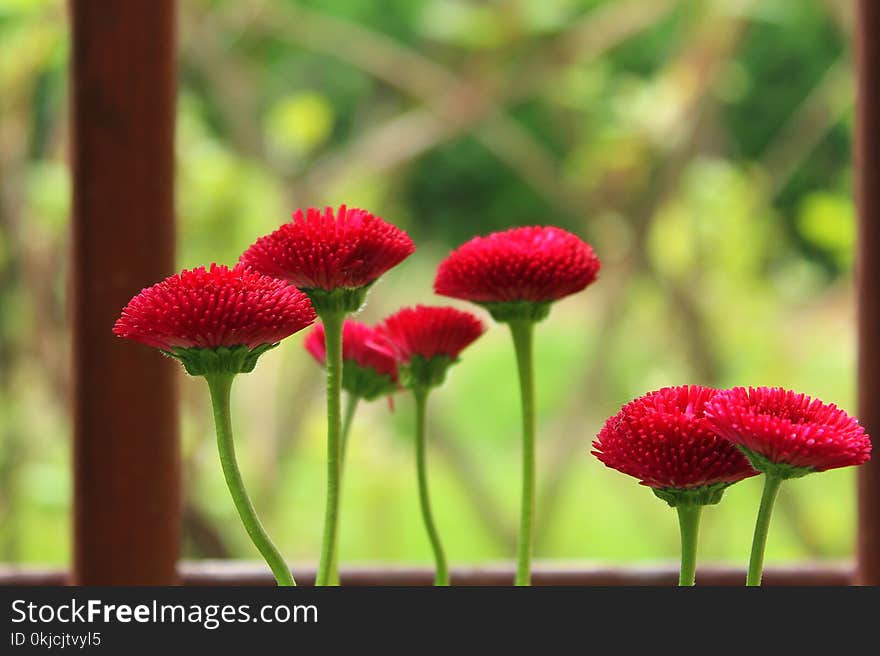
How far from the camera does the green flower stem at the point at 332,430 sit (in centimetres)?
18

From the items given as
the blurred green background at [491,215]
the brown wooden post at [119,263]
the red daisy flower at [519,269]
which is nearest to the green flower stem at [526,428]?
the red daisy flower at [519,269]

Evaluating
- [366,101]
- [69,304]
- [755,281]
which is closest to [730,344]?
[755,281]

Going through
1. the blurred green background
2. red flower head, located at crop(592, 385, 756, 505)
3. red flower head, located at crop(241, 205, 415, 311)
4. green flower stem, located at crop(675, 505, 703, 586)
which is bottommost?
green flower stem, located at crop(675, 505, 703, 586)

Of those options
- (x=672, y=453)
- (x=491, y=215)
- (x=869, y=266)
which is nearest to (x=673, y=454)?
(x=672, y=453)

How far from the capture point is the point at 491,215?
1163mm

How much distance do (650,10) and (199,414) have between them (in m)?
0.58

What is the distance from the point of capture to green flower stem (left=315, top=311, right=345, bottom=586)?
18 centimetres

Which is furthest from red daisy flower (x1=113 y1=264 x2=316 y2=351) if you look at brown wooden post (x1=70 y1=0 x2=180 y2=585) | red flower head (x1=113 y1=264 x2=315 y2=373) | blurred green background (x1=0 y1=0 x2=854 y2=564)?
blurred green background (x1=0 y1=0 x2=854 y2=564)

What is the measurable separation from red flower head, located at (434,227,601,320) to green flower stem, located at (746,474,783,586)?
0.17 ft

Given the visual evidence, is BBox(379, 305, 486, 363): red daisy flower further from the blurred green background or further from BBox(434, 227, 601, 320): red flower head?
the blurred green background

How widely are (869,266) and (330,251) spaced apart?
200mm

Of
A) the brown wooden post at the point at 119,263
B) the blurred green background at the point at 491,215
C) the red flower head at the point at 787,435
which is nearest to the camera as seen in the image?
the red flower head at the point at 787,435

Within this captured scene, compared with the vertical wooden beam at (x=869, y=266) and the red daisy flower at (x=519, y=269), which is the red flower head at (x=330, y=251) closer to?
the red daisy flower at (x=519, y=269)

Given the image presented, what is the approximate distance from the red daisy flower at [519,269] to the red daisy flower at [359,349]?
0.11 feet
